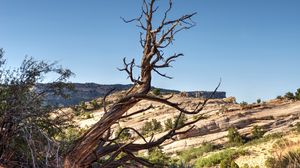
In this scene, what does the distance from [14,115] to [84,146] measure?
187cm

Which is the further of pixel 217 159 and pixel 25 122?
pixel 217 159

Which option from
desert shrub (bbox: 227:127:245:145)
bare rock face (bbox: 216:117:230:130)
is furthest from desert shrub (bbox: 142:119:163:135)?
desert shrub (bbox: 227:127:245:145)

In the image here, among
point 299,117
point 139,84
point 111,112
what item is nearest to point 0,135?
point 111,112

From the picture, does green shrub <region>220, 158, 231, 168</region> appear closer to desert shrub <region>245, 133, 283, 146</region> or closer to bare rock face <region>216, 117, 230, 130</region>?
desert shrub <region>245, 133, 283, 146</region>

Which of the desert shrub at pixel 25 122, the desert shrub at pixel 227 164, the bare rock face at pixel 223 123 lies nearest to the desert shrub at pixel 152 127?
the bare rock face at pixel 223 123

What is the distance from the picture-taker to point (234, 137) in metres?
31.9

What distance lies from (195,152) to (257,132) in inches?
258

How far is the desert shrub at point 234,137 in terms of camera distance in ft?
101

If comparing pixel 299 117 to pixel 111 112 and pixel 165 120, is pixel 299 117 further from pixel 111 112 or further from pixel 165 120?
pixel 111 112

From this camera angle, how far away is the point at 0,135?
8.18 metres

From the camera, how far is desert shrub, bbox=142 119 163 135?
38.9 metres

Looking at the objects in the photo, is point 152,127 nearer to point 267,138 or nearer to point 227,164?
point 267,138

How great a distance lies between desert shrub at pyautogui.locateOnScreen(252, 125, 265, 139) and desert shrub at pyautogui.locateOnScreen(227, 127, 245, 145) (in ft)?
4.08

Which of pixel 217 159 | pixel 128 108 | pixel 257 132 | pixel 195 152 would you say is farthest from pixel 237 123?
pixel 128 108
